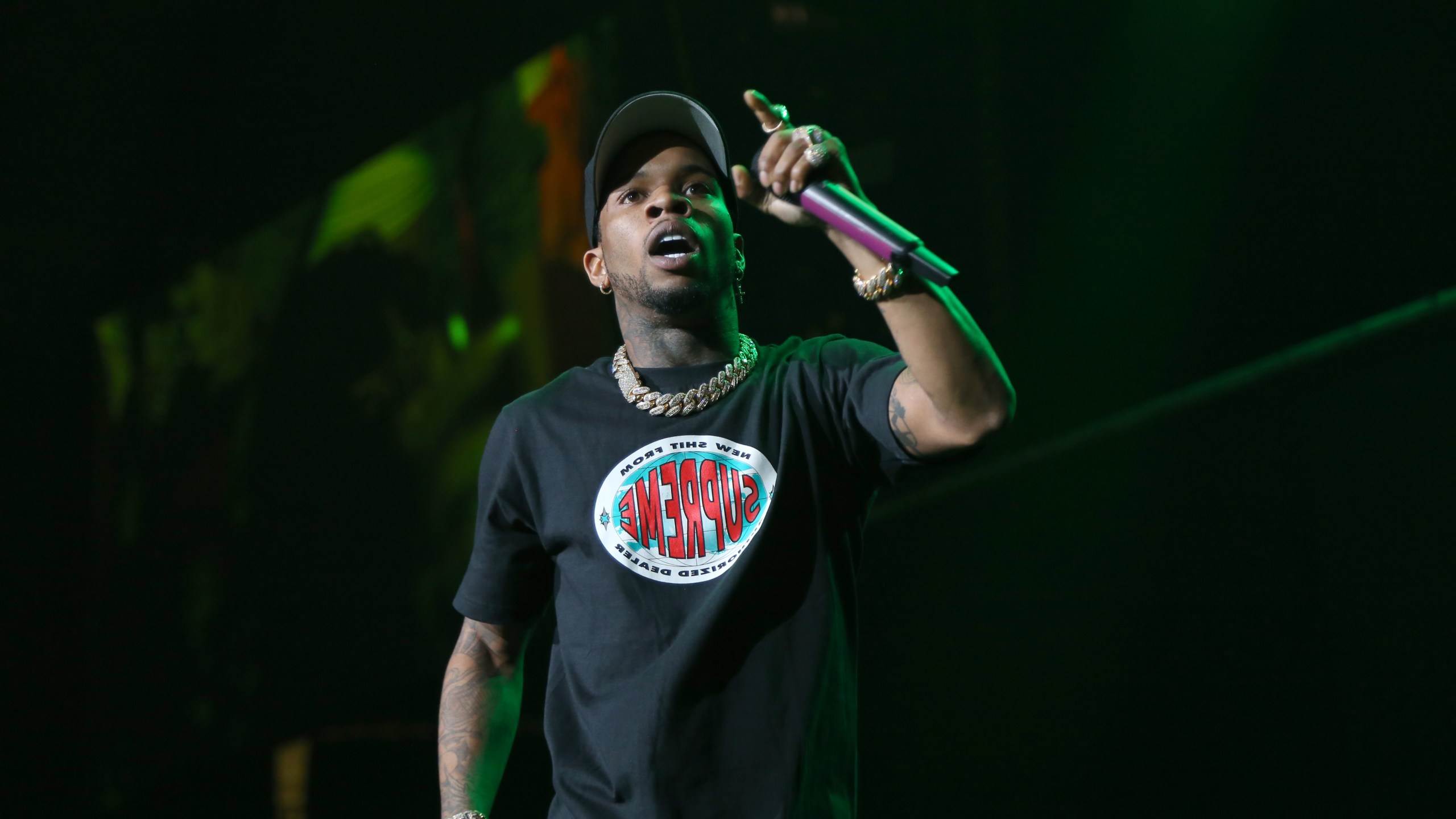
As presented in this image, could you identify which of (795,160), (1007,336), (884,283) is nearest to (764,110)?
(795,160)

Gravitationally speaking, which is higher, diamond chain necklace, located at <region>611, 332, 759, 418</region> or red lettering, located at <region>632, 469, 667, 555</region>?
diamond chain necklace, located at <region>611, 332, 759, 418</region>

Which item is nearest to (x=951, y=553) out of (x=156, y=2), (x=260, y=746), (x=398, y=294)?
(x=398, y=294)

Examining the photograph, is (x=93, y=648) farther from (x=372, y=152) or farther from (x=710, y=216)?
(x=710, y=216)

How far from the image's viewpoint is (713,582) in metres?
1.13

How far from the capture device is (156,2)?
250cm

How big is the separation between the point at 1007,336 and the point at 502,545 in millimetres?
1676

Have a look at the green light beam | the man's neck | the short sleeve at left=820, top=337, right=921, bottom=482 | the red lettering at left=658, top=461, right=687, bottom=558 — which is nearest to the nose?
the man's neck

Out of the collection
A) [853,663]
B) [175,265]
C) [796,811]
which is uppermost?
[175,265]

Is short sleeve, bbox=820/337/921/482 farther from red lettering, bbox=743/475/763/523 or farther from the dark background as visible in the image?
the dark background

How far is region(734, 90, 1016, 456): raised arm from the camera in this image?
0.92m

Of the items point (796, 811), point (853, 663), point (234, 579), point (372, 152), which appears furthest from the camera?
point (372, 152)

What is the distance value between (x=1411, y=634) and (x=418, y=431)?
2419 mm

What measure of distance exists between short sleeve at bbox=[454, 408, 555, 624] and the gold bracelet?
1.85ft

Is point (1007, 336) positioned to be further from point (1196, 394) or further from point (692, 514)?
point (692, 514)
